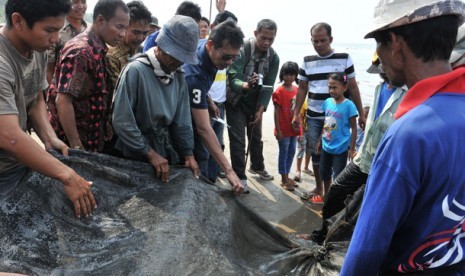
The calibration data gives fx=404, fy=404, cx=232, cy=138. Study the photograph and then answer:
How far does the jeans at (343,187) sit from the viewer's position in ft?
10.8

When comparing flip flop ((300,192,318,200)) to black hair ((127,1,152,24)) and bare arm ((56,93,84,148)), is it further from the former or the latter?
bare arm ((56,93,84,148))

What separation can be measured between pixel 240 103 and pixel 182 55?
222 cm

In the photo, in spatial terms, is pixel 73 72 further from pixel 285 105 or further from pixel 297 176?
pixel 297 176

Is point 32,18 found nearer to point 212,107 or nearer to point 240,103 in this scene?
point 212,107

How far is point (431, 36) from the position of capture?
1.29m

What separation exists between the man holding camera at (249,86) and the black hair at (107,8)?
1.86 m

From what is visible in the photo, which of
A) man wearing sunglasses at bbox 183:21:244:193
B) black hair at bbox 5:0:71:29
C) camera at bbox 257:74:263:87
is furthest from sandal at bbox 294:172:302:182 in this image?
black hair at bbox 5:0:71:29

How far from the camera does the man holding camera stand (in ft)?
15.6

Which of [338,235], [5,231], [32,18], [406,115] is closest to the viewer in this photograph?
[406,115]

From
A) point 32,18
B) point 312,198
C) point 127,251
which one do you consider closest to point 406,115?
point 127,251

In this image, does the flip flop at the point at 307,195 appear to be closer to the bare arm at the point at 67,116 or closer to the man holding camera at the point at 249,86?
the man holding camera at the point at 249,86

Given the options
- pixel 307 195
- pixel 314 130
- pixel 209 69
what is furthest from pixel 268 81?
pixel 209 69

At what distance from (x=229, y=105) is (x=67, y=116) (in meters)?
2.40

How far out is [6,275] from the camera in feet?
4.38
